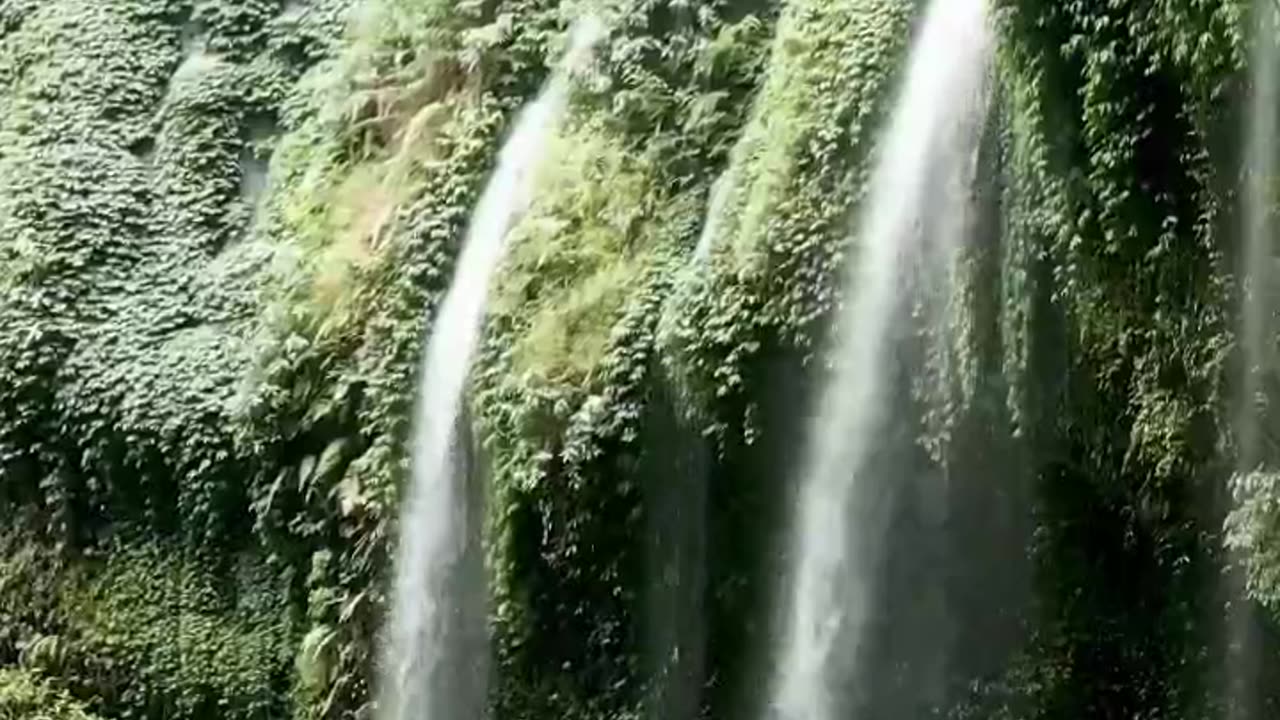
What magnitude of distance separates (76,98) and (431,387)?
2187 millimetres

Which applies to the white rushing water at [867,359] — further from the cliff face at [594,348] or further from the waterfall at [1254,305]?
the waterfall at [1254,305]

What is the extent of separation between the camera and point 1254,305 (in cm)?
367

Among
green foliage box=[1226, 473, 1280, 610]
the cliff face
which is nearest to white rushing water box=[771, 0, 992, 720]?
the cliff face

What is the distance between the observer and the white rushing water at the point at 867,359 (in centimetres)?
408

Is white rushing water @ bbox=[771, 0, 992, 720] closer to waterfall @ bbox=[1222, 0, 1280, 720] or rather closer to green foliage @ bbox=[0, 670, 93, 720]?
waterfall @ bbox=[1222, 0, 1280, 720]

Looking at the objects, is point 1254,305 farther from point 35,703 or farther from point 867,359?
point 35,703

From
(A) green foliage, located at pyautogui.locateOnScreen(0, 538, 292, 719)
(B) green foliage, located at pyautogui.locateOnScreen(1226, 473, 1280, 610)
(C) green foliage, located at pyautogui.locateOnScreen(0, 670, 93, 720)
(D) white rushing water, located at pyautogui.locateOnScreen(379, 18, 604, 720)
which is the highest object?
(B) green foliage, located at pyautogui.locateOnScreen(1226, 473, 1280, 610)

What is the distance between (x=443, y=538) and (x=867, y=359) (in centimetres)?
139

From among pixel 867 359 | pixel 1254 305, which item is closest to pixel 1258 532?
pixel 1254 305

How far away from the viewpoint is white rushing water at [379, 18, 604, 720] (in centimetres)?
479

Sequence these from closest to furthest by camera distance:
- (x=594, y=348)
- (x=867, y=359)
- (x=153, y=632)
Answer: (x=867, y=359) → (x=594, y=348) → (x=153, y=632)

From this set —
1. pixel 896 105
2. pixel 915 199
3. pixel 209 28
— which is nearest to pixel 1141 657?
pixel 915 199

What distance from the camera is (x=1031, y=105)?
4.00 meters

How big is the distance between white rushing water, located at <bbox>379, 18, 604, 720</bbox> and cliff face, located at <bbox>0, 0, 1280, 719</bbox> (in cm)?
8
